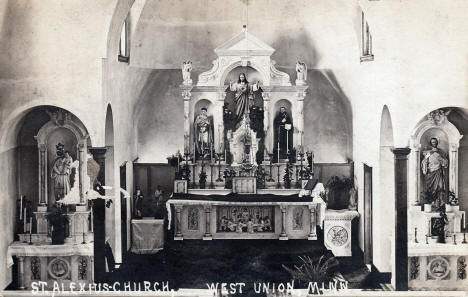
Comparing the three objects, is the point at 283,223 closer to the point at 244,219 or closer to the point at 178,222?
the point at 244,219

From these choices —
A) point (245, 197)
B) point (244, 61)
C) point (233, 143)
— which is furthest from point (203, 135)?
point (244, 61)

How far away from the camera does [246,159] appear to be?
21.4 m

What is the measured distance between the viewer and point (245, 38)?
21.5m

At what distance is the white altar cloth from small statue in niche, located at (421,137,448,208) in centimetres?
755

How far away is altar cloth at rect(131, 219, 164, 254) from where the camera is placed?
2067 centimetres

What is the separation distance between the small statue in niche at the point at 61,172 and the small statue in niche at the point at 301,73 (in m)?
6.90

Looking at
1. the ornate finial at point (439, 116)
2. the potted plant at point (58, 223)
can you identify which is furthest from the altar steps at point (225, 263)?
the ornate finial at point (439, 116)

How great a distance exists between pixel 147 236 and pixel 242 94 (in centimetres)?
460

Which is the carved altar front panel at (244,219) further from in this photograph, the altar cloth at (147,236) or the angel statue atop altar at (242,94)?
the angel statue atop altar at (242,94)

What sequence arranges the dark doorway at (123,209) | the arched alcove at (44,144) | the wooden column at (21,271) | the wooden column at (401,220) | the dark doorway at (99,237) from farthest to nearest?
the dark doorway at (123,209) < the arched alcove at (44,144) < the dark doorway at (99,237) < the wooden column at (401,220) < the wooden column at (21,271)

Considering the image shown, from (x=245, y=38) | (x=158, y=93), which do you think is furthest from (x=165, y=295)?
(x=245, y=38)

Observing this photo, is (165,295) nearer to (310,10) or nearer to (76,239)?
(76,239)

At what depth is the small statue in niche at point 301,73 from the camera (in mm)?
21453

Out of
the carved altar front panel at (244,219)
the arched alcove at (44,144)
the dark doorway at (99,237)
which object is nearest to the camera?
the dark doorway at (99,237)
